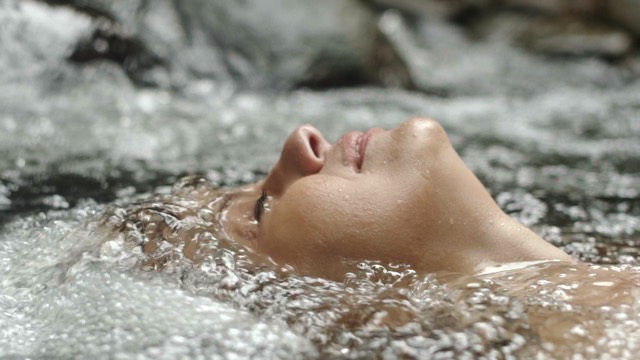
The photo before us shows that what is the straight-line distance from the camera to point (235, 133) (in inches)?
128

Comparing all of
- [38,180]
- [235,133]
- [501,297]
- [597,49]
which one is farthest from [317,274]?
[597,49]

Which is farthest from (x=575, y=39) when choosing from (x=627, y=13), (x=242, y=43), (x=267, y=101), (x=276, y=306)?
(x=276, y=306)

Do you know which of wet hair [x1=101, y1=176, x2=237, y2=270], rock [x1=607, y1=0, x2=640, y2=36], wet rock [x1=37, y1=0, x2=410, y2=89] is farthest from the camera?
rock [x1=607, y1=0, x2=640, y2=36]

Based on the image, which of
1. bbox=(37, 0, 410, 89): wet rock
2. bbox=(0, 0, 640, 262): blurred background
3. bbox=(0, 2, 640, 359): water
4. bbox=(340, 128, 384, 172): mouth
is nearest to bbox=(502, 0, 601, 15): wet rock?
bbox=(0, 0, 640, 262): blurred background

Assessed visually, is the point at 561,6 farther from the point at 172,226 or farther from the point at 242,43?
the point at 172,226

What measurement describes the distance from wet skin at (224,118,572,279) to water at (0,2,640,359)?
0.04 meters

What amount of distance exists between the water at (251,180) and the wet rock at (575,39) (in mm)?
653

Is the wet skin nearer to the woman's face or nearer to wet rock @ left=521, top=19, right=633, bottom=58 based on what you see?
the woman's face

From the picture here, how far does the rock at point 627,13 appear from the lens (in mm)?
5926

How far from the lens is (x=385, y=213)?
55.5 inches

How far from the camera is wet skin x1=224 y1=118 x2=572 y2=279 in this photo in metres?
1.40

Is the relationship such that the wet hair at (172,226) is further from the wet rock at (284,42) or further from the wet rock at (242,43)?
the wet rock at (284,42)

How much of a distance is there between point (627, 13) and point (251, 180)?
450 cm

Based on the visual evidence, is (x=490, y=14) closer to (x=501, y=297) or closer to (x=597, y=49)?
(x=597, y=49)
